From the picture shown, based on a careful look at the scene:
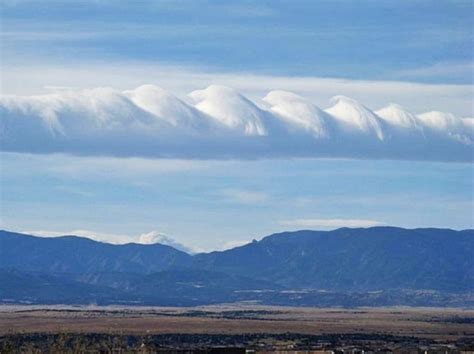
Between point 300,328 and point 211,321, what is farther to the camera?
point 211,321

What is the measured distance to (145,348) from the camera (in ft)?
163

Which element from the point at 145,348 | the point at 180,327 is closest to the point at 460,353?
the point at 145,348

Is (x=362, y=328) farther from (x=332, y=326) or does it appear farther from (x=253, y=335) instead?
(x=253, y=335)

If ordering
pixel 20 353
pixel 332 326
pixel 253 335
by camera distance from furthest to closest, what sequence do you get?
1. pixel 332 326
2. pixel 253 335
3. pixel 20 353

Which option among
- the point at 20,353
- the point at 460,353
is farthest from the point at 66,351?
the point at 460,353

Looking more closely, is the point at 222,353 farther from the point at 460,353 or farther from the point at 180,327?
the point at 180,327

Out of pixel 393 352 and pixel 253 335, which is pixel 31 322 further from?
pixel 393 352

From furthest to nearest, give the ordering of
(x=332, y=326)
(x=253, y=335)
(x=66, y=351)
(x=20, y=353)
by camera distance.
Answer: (x=332, y=326)
(x=253, y=335)
(x=20, y=353)
(x=66, y=351)

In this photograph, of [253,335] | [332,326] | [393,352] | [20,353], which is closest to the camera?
[20,353]

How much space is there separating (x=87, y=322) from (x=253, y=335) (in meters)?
38.9

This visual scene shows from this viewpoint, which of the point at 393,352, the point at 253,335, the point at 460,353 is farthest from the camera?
the point at 253,335

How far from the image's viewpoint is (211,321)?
196 metres

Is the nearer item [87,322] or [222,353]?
[222,353]

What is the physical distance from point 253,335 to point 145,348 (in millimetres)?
95562
